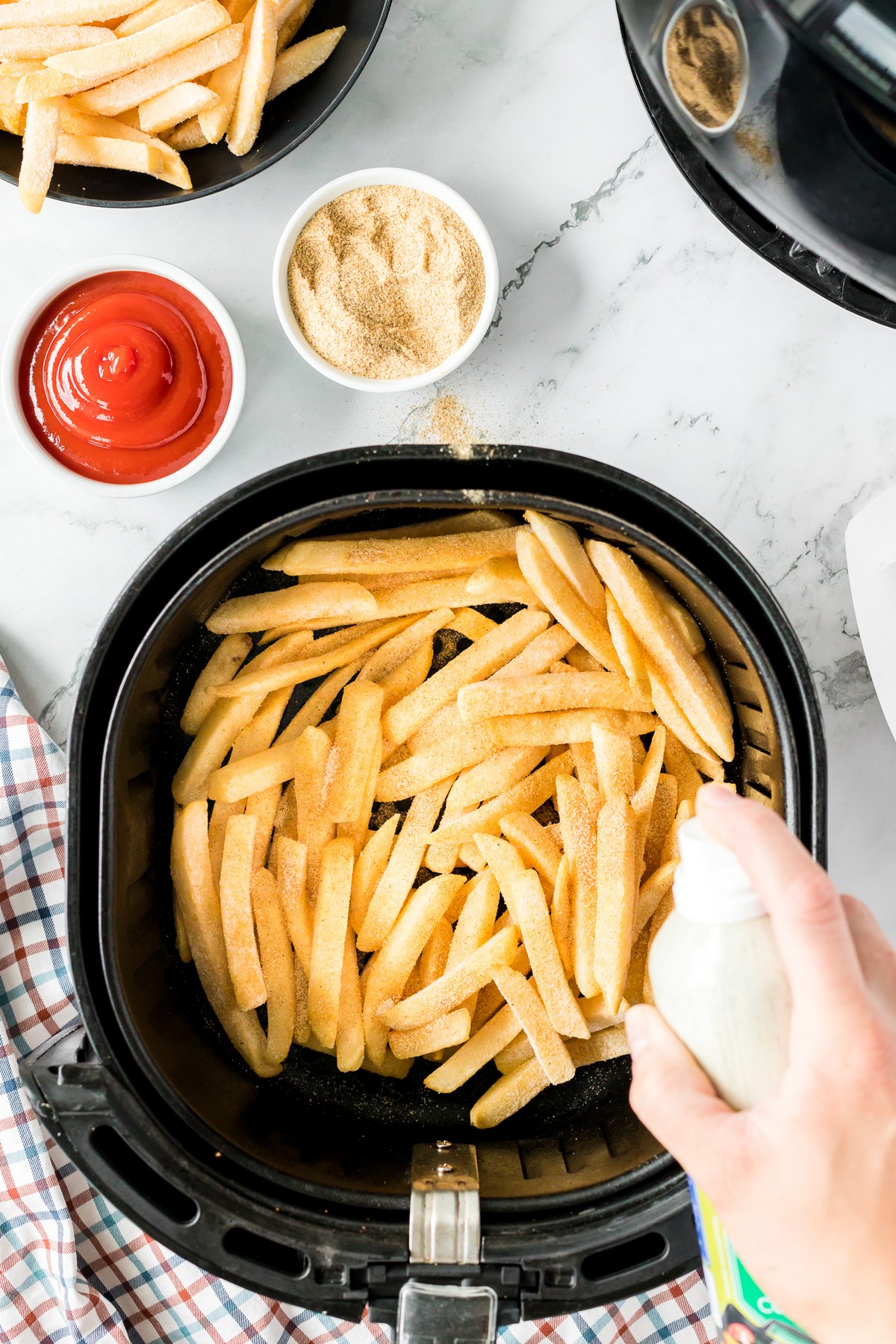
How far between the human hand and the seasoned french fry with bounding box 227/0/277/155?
979 mm

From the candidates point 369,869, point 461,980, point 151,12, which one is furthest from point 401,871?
point 151,12

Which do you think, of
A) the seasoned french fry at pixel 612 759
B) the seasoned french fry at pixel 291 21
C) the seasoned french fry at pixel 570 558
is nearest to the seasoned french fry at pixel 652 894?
the seasoned french fry at pixel 612 759

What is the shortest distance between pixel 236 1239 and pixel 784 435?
1236 mm

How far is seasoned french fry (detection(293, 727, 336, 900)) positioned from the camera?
1278 millimetres

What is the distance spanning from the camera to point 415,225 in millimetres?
1306

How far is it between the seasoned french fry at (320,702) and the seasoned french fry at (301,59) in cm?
73

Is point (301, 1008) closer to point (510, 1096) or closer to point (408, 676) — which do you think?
point (510, 1096)

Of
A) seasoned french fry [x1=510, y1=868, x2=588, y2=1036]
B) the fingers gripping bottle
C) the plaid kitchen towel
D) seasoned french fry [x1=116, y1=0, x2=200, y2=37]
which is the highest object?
seasoned french fry [x1=116, y1=0, x2=200, y2=37]

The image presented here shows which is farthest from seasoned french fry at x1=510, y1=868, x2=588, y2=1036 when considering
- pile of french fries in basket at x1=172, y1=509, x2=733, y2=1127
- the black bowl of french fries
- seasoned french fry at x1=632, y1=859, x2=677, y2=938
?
the black bowl of french fries

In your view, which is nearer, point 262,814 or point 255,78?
point 255,78

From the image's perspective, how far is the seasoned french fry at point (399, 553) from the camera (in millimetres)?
1253

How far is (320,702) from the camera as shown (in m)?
1.34

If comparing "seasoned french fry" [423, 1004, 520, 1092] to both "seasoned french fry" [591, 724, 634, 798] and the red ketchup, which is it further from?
the red ketchup

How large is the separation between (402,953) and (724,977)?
58 centimetres
